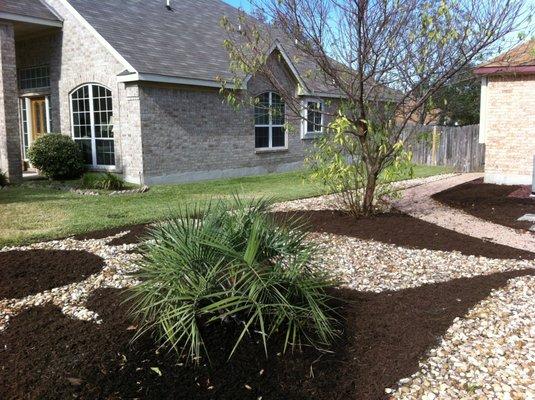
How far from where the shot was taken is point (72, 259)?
6.07 meters

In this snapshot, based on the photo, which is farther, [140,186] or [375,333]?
[140,186]

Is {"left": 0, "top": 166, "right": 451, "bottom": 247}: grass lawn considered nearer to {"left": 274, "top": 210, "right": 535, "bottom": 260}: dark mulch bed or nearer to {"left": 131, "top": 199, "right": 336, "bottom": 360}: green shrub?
{"left": 274, "top": 210, "right": 535, "bottom": 260}: dark mulch bed

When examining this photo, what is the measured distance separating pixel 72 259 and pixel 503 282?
4.70 meters

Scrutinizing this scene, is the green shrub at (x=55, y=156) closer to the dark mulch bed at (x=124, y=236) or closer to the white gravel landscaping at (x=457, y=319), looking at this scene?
the dark mulch bed at (x=124, y=236)

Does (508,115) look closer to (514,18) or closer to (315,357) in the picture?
(514,18)

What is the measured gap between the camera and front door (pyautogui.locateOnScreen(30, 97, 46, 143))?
53.7ft

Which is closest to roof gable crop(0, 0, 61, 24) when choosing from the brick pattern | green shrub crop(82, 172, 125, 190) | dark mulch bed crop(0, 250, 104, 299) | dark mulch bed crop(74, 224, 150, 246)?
green shrub crop(82, 172, 125, 190)

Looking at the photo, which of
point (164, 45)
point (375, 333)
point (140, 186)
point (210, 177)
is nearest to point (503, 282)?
point (375, 333)

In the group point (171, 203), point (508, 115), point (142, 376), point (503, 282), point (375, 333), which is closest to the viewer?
point (142, 376)

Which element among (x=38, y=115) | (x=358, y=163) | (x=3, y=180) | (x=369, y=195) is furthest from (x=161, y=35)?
(x=369, y=195)

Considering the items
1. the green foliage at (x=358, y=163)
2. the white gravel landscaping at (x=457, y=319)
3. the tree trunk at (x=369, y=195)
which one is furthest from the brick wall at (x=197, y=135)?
the white gravel landscaping at (x=457, y=319)

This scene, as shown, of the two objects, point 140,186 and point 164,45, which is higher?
point 164,45

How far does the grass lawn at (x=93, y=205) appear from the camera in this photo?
8.13 metres

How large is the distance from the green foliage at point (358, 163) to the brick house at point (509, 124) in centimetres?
606
